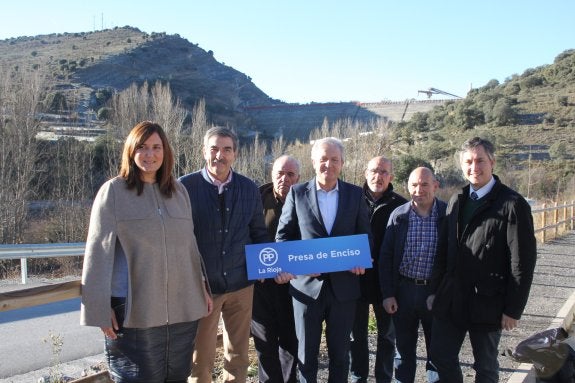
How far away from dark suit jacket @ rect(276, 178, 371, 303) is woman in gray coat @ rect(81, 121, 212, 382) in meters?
1.01

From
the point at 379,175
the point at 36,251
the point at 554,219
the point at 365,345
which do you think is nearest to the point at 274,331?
the point at 365,345

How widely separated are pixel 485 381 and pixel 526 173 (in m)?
36.4

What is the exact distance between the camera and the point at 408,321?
4266 mm

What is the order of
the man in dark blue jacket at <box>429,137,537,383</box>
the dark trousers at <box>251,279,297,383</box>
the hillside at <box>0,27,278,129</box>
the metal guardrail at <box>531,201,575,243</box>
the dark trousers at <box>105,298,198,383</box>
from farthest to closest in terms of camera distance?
the hillside at <box>0,27,278,129</box>
the metal guardrail at <box>531,201,575,243</box>
the dark trousers at <box>251,279,297,383</box>
the man in dark blue jacket at <box>429,137,537,383</box>
the dark trousers at <box>105,298,198,383</box>

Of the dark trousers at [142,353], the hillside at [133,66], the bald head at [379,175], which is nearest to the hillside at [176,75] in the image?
the hillside at [133,66]

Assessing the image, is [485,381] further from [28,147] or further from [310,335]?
[28,147]

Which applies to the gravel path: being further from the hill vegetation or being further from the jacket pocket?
the hill vegetation

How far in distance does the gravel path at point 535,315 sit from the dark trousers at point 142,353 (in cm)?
201

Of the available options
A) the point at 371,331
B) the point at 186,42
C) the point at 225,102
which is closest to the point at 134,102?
the point at 371,331

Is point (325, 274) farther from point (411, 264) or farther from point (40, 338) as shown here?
point (40, 338)

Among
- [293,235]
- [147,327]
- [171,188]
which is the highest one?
[171,188]

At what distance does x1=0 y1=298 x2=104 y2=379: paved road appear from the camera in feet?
21.1

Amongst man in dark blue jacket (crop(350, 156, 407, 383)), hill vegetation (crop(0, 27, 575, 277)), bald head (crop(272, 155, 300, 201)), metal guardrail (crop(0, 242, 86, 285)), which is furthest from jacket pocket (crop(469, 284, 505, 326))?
hill vegetation (crop(0, 27, 575, 277))

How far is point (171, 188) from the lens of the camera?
3.19 meters
